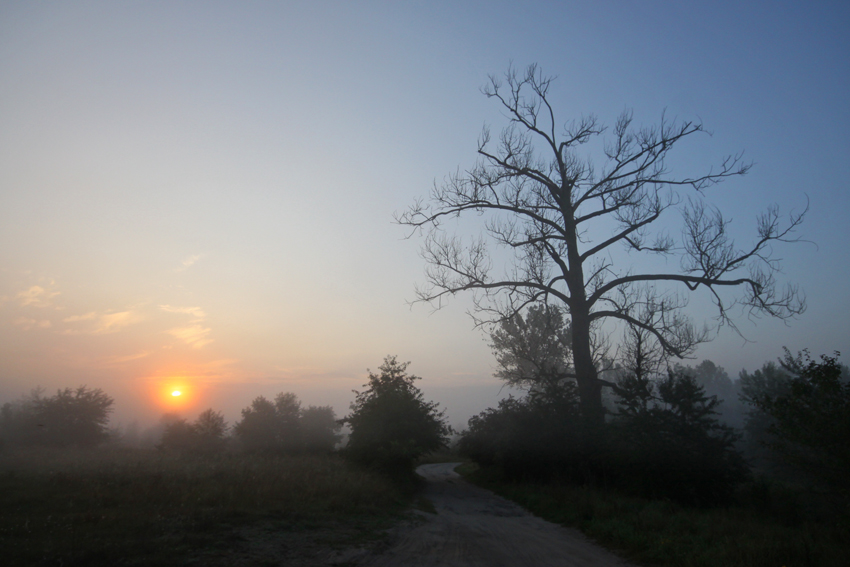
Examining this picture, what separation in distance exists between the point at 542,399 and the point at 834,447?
A: 11.9 m

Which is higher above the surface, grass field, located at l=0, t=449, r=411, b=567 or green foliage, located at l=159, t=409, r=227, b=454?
green foliage, located at l=159, t=409, r=227, b=454

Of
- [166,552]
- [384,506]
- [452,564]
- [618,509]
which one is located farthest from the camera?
[384,506]

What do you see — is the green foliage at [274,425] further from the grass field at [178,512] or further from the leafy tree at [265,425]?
the grass field at [178,512]

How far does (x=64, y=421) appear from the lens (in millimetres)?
26219

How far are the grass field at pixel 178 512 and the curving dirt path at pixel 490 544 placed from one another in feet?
3.44

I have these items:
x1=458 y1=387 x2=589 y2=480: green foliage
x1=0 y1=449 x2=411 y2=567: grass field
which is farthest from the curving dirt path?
x1=458 y1=387 x2=589 y2=480: green foliage

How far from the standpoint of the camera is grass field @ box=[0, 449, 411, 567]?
20.6 ft

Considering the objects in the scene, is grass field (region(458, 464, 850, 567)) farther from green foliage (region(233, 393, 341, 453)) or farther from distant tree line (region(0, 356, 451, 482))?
green foliage (region(233, 393, 341, 453))

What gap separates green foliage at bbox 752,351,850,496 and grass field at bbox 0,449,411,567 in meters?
9.03

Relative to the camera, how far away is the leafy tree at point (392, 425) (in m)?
18.5

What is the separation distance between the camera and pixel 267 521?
8922 mm

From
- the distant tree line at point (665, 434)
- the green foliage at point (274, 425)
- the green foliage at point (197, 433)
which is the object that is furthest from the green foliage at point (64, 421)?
the distant tree line at point (665, 434)

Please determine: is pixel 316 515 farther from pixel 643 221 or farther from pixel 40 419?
pixel 40 419

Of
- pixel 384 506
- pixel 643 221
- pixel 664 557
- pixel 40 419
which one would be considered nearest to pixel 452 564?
pixel 664 557
